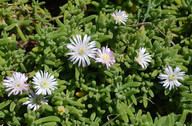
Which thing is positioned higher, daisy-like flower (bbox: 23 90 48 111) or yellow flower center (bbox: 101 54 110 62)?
yellow flower center (bbox: 101 54 110 62)

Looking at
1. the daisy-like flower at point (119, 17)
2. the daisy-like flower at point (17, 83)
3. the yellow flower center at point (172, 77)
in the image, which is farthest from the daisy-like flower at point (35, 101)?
the yellow flower center at point (172, 77)

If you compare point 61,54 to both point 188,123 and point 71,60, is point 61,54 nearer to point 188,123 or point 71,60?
point 71,60

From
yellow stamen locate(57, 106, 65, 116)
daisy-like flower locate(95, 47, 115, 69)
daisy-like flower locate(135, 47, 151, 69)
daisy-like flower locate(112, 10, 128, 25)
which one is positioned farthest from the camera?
daisy-like flower locate(112, 10, 128, 25)

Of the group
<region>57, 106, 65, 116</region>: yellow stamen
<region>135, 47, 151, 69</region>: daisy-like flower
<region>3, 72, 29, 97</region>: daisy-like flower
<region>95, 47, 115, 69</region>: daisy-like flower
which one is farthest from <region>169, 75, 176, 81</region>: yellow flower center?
<region>3, 72, 29, 97</region>: daisy-like flower

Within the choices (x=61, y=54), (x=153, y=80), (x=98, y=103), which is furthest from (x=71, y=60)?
(x=153, y=80)

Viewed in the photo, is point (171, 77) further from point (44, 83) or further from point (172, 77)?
point (44, 83)

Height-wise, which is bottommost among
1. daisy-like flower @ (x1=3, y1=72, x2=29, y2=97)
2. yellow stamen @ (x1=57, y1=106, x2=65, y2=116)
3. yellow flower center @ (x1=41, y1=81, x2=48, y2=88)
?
yellow stamen @ (x1=57, y1=106, x2=65, y2=116)

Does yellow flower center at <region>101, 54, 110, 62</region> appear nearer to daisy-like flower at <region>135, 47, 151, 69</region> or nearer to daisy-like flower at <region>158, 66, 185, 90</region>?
daisy-like flower at <region>135, 47, 151, 69</region>
